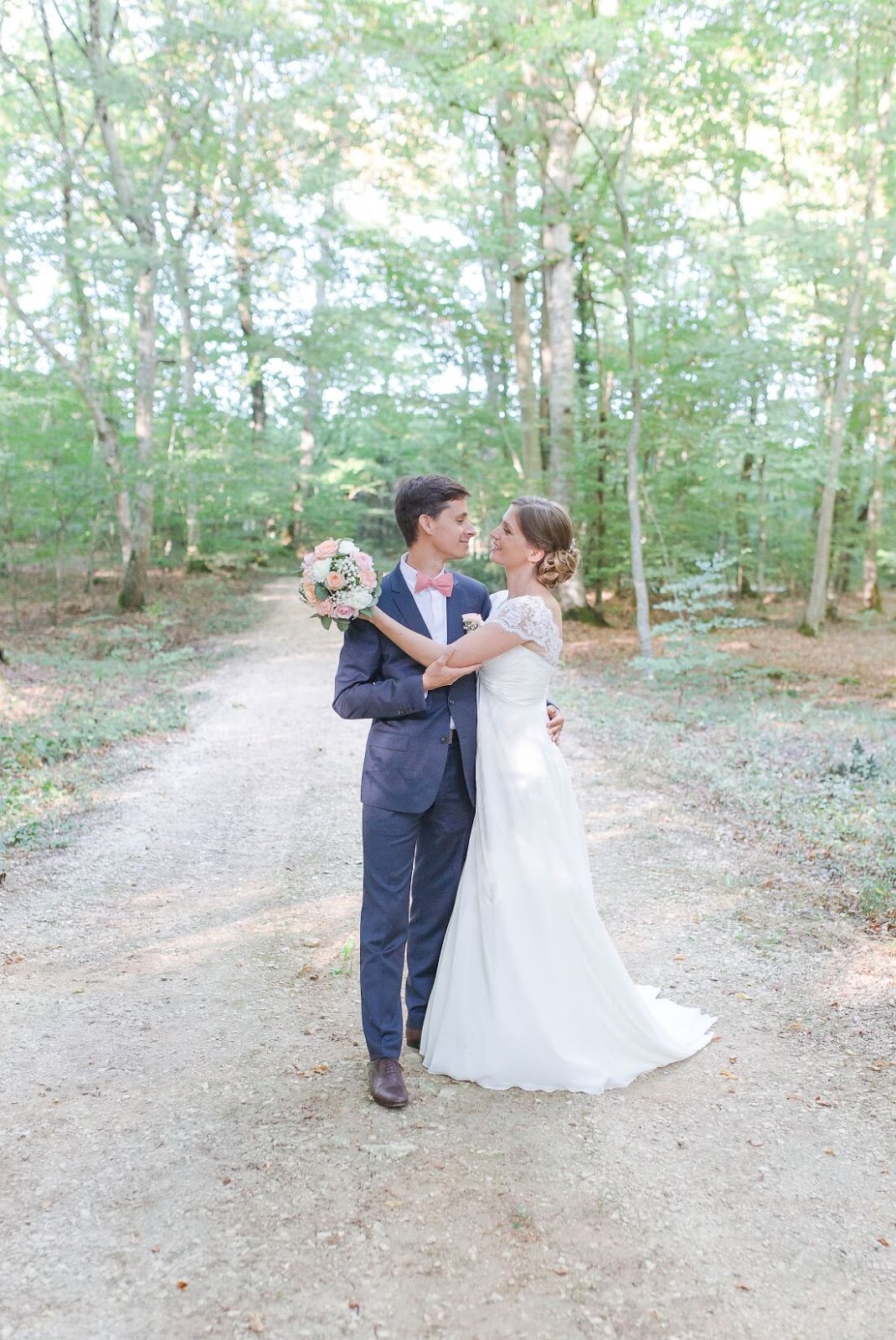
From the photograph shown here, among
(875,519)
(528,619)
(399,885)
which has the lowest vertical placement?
(399,885)

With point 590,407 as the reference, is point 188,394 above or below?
above

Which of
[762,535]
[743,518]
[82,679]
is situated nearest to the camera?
[82,679]

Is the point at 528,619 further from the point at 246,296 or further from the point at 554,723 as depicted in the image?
the point at 246,296

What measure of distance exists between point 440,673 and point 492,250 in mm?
12822

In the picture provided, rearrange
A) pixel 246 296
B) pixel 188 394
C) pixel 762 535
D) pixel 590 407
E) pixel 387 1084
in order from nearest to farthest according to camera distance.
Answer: pixel 387 1084 → pixel 590 407 → pixel 246 296 → pixel 762 535 → pixel 188 394

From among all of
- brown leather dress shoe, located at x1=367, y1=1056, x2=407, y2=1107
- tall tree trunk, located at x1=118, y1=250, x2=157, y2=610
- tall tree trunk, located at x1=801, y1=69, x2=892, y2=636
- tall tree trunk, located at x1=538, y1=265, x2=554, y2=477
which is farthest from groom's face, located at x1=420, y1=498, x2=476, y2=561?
tall tree trunk, located at x1=118, y1=250, x2=157, y2=610

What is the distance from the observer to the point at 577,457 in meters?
16.6

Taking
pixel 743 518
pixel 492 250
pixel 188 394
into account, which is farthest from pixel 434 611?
pixel 188 394

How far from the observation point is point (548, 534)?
3.41 m

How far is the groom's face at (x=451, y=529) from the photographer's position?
3.30 meters

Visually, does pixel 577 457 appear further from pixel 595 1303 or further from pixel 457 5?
pixel 595 1303

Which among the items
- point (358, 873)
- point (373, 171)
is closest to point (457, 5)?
point (373, 171)

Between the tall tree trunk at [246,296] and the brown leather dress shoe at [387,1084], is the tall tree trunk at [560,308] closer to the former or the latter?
the tall tree trunk at [246,296]

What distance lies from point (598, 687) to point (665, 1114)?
377 inches
